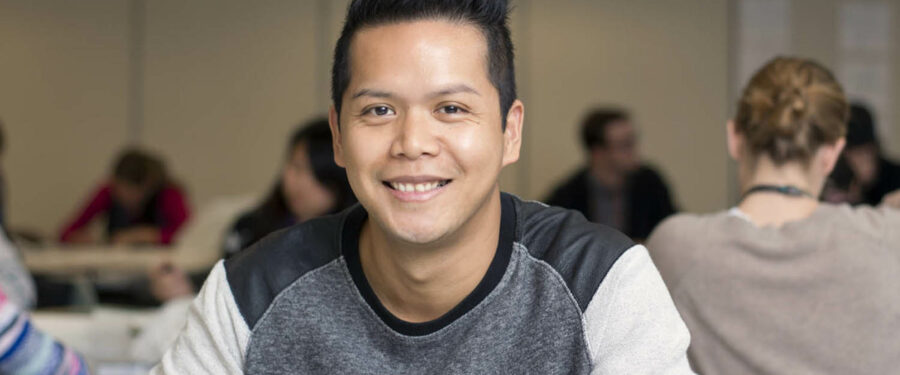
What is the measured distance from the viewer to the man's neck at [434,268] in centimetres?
140

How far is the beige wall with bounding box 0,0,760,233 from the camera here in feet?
22.6

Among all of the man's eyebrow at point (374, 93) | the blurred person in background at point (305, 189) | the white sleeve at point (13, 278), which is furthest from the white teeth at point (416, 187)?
the white sleeve at point (13, 278)

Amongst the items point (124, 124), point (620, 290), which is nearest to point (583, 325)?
point (620, 290)

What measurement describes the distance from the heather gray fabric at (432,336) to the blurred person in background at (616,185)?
3.55m

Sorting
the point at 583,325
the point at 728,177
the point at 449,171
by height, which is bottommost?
the point at 728,177

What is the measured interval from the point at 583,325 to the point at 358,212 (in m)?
0.39

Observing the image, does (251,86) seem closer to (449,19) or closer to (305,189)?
(305,189)

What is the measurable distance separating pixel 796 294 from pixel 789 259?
6 centimetres

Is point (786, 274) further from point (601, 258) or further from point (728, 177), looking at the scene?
point (728, 177)

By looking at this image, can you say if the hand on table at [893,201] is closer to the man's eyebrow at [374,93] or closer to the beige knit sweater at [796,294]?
the beige knit sweater at [796,294]

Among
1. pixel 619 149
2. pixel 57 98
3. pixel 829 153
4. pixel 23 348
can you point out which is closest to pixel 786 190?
pixel 829 153

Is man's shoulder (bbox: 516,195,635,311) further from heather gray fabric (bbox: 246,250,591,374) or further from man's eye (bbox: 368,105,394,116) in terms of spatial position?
Result: man's eye (bbox: 368,105,394,116)

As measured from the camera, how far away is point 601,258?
138cm

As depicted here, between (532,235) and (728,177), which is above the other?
(532,235)
